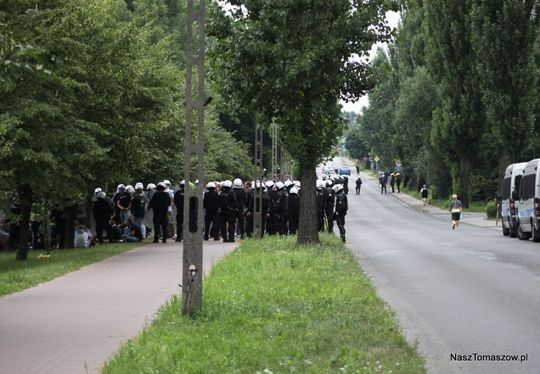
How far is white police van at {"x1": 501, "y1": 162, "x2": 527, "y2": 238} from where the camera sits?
37.0 meters

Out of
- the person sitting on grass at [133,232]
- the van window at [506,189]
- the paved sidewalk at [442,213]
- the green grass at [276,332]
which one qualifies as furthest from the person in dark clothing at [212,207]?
the paved sidewalk at [442,213]

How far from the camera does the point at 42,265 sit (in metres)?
22.7

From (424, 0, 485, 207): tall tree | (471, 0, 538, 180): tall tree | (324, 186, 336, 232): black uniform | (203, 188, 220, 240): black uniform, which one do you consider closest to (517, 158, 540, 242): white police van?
(324, 186, 336, 232): black uniform

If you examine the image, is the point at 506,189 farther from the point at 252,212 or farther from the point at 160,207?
the point at 160,207

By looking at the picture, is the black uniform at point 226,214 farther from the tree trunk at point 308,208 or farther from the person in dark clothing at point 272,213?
the tree trunk at point 308,208

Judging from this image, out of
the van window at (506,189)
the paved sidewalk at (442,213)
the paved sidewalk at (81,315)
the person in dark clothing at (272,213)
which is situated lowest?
the paved sidewalk at (442,213)

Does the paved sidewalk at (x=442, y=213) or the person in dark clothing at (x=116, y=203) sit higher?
the person in dark clothing at (x=116, y=203)

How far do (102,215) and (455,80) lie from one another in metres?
36.2

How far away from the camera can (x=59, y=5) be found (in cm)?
2406

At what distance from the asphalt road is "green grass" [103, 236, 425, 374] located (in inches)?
19.3

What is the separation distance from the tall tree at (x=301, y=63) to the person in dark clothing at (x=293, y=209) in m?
6.42

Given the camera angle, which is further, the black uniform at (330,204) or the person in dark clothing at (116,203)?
the person in dark clothing at (116,203)

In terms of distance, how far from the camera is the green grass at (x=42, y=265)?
60.5ft

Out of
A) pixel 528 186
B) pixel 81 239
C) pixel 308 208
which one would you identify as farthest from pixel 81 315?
pixel 528 186
